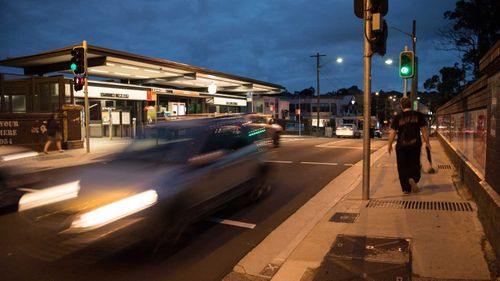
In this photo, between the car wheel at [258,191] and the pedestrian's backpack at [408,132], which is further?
the car wheel at [258,191]

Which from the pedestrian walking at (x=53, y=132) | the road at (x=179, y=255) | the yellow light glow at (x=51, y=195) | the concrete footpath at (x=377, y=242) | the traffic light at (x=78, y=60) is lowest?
the road at (x=179, y=255)

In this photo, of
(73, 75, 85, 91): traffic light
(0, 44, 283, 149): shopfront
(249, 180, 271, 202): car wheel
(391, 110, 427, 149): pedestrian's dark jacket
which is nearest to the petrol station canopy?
(0, 44, 283, 149): shopfront

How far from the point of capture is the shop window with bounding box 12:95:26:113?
69.5ft

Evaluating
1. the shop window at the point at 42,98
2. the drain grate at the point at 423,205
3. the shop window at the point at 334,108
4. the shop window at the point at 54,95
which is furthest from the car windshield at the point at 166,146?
the shop window at the point at 334,108

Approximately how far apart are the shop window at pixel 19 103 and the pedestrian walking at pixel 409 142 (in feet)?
63.0

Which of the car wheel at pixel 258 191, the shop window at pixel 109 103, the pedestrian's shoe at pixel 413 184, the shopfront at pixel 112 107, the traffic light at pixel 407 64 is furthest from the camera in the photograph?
the shop window at pixel 109 103

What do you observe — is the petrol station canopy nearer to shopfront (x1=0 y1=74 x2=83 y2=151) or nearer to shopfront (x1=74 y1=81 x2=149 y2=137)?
shopfront (x1=74 y1=81 x2=149 y2=137)

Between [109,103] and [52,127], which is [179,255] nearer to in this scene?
[52,127]

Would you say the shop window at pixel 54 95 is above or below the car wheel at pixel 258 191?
above

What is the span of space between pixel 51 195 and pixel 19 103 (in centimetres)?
1793

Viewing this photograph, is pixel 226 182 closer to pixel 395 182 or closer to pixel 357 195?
pixel 357 195

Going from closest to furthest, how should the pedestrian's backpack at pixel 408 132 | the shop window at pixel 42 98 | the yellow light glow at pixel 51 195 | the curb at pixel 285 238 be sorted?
the curb at pixel 285 238 → the yellow light glow at pixel 51 195 → the pedestrian's backpack at pixel 408 132 → the shop window at pixel 42 98

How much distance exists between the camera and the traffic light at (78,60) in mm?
16859

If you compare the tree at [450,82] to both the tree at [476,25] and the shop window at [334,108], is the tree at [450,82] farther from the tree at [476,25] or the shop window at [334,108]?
the shop window at [334,108]
